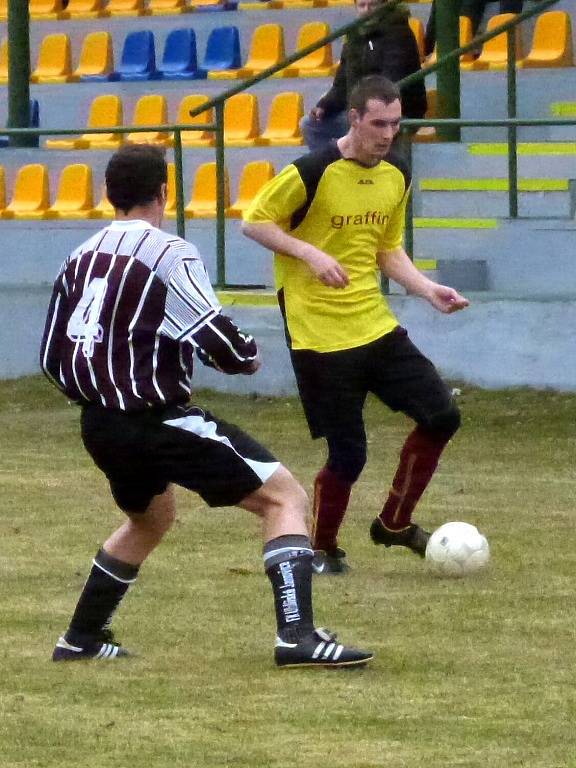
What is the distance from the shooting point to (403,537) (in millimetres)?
7758

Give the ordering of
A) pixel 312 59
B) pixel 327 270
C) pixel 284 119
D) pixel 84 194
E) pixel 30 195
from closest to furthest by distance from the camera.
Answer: pixel 327 270, pixel 284 119, pixel 84 194, pixel 30 195, pixel 312 59

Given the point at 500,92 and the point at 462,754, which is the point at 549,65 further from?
the point at 462,754

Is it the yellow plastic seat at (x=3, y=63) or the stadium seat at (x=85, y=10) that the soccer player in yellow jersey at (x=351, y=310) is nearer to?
the yellow plastic seat at (x=3, y=63)

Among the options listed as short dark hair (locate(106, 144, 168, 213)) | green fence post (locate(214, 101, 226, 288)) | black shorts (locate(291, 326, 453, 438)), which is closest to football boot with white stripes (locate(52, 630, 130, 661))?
short dark hair (locate(106, 144, 168, 213))

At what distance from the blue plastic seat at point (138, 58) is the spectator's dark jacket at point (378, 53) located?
484 cm

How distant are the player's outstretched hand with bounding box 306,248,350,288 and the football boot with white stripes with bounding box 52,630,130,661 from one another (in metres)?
1.55

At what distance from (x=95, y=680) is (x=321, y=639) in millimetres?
715

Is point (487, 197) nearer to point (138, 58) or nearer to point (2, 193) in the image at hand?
point (2, 193)

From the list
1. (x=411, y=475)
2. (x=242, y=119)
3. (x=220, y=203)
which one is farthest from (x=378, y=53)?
(x=411, y=475)

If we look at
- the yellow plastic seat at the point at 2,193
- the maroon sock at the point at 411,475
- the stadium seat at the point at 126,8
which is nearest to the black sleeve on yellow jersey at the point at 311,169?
the maroon sock at the point at 411,475

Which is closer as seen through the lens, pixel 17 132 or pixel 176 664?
pixel 176 664

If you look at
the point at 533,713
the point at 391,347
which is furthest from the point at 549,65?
the point at 533,713

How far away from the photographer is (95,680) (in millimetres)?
5910

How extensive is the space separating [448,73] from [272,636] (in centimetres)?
845
